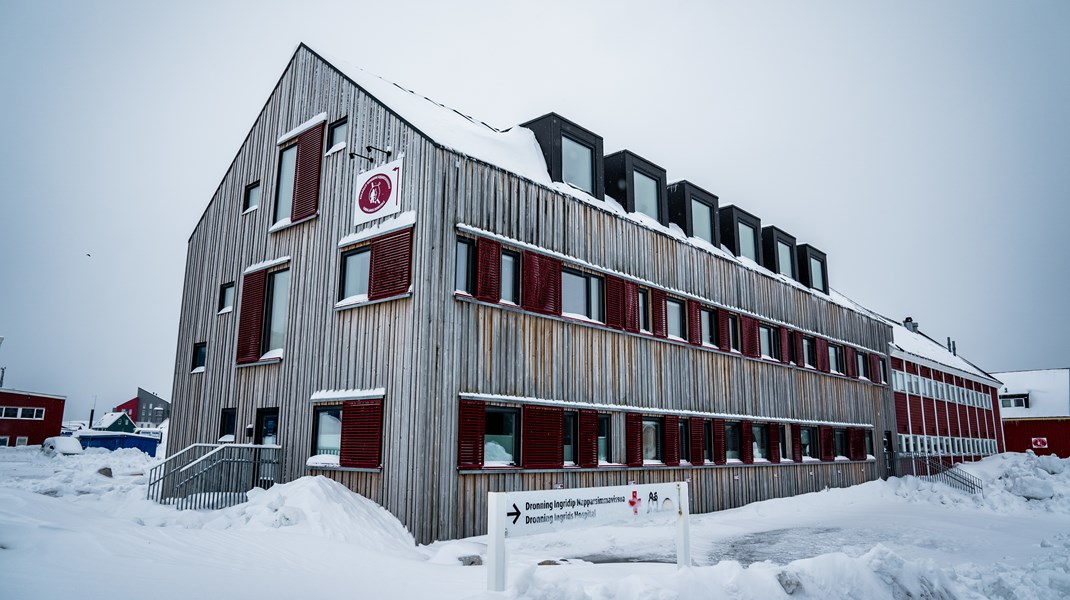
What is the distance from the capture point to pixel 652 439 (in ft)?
63.5

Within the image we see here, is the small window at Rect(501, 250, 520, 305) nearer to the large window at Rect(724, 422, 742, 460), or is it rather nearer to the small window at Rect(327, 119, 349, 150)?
the small window at Rect(327, 119, 349, 150)

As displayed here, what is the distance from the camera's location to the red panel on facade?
20219 mm

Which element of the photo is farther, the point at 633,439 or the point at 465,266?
the point at 633,439

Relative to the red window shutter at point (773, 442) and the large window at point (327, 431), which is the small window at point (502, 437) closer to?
the large window at point (327, 431)

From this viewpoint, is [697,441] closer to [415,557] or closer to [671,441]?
[671,441]

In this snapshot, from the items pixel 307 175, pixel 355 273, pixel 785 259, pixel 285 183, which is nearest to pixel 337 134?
pixel 307 175

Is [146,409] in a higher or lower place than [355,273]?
higher

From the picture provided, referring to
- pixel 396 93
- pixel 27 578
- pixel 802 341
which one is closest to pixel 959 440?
pixel 802 341

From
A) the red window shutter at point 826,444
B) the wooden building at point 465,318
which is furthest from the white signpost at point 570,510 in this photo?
the red window shutter at point 826,444

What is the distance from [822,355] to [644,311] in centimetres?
1126

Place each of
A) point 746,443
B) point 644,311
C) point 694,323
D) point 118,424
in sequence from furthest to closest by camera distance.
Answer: point 118,424, point 746,443, point 694,323, point 644,311

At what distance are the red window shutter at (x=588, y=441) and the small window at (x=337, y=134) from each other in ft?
28.4

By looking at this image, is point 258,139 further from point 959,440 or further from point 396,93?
point 959,440

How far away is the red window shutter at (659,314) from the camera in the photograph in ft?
64.9
